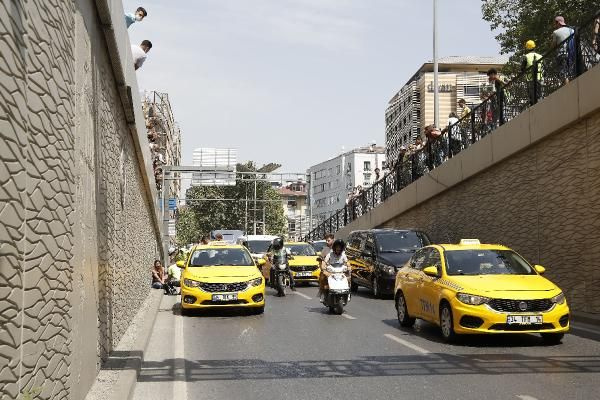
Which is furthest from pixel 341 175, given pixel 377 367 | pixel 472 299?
pixel 377 367

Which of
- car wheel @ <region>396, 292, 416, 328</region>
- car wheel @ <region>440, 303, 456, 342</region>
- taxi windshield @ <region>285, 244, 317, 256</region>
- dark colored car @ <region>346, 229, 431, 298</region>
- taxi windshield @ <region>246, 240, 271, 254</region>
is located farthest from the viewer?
taxi windshield @ <region>246, 240, 271, 254</region>

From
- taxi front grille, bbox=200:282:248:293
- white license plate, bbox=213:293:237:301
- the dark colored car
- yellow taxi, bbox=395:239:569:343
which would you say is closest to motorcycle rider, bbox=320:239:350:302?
taxi front grille, bbox=200:282:248:293

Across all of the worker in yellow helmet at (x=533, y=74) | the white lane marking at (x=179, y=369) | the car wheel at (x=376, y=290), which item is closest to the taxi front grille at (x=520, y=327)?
the white lane marking at (x=179, y=369)

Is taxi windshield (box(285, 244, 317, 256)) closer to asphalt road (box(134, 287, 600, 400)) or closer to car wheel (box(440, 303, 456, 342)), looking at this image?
asphalt road (box(134, 287, 600, 400))

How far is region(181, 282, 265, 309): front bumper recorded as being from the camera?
51.2 ft

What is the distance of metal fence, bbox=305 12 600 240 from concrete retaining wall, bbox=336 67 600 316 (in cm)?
65

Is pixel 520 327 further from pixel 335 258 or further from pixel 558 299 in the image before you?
pixel 335 258

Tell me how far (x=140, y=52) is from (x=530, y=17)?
70.5ft

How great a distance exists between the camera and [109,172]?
9625 millimetres

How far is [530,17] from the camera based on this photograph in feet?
104

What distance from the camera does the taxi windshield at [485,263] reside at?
38.9ft

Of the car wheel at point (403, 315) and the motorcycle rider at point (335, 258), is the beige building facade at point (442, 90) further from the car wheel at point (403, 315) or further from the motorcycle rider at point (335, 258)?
the car wheel at point (403, 315)

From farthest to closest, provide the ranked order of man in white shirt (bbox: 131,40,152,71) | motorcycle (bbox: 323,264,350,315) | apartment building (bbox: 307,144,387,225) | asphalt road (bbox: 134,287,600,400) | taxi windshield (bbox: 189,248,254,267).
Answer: apartment building (bbox: 307,144,387,225), taxi windshield (bbox: 189,248,254,267), motorcycle (bbox: 323,264,350,315), man in white shirt (bbox: 131,40,152,71), asphalt road (bbox: 134,287,600,400)

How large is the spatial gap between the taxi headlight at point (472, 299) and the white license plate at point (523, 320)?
1.31 ft
